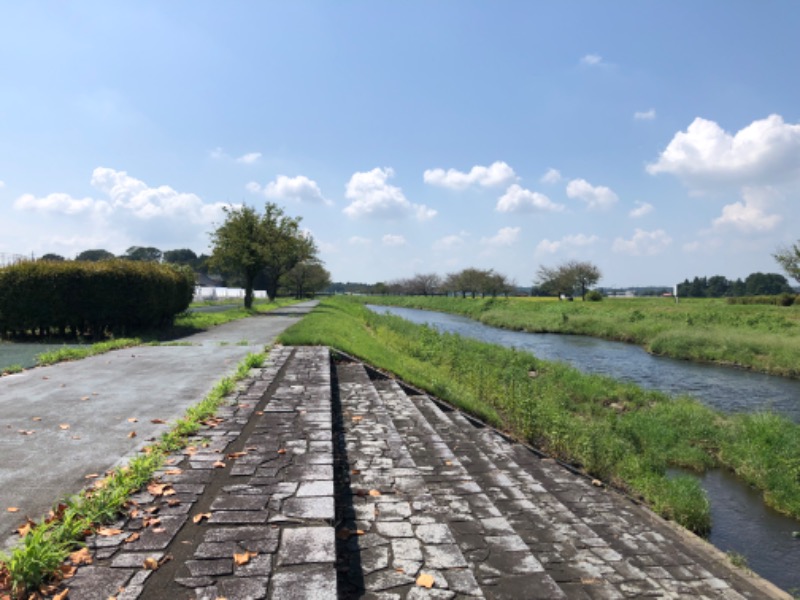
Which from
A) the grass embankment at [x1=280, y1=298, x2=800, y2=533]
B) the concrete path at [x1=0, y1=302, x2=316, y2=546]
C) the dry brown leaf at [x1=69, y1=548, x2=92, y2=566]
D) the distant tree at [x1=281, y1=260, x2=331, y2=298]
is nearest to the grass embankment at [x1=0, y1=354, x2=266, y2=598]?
the dry brown leaf at [x1=69, y1=548, x2=92, y2=566]

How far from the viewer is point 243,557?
2895mm

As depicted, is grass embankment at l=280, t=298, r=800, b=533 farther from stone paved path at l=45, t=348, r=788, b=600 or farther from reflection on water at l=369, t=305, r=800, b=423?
reflection on water at l=369, t=305, r=800, b=423

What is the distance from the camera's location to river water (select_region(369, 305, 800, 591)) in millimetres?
6246

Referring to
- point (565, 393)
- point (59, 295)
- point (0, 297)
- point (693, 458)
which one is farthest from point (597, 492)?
point (0, 297)

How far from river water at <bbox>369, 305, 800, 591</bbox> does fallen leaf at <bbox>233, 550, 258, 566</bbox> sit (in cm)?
563

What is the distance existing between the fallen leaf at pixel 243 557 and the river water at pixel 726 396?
563 cm

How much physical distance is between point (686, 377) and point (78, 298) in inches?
754

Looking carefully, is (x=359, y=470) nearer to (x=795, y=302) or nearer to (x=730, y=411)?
(x=730, y=411)

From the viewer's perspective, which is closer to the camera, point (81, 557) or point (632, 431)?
point (81, 557)

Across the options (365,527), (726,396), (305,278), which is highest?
(305,278)

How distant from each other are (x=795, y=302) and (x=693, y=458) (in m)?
41.5

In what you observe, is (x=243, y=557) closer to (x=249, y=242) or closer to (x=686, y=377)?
(x=686, y=377)

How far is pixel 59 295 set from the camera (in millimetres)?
13602

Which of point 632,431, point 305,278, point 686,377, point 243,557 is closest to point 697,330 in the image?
point 686,377
